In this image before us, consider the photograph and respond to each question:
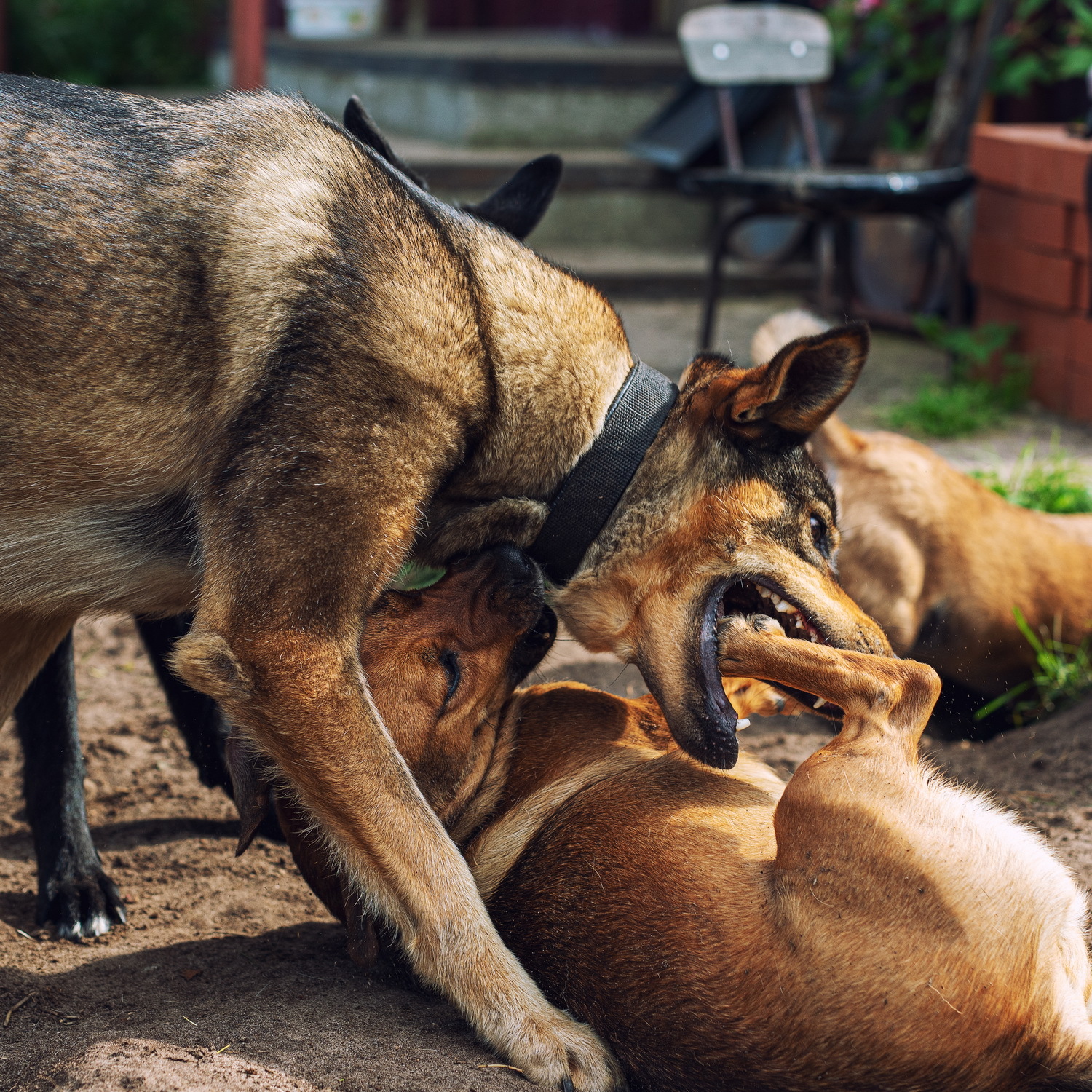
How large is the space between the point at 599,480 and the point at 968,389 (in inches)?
205

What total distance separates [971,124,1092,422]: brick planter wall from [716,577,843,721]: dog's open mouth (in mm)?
4791

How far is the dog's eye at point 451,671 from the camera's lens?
3.22m

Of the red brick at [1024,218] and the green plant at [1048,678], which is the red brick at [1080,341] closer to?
the red brick at [1024,218]

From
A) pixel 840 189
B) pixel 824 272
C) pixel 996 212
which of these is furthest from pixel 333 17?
pixel 840 189

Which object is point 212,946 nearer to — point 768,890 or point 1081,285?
point 768,890

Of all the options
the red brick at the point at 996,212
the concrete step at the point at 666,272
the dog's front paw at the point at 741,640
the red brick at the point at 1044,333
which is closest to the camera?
the dog's front paw at the point at 741,640

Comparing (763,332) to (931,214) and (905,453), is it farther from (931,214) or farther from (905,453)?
(931,214)

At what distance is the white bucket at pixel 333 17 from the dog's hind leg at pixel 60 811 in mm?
12741

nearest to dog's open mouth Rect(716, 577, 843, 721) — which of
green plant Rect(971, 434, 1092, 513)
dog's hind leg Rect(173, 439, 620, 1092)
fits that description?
dog's hind leg Rect(173, 439, 620, 1092)

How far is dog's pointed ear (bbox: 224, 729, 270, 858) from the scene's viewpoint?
2.99 m

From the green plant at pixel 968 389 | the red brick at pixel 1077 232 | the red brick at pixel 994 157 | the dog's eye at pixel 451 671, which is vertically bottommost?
the green plant at pixel 968 389

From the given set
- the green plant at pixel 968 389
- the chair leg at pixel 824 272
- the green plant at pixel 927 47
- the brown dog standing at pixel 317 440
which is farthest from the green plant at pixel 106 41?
the brown dog standing at pixel 317 440

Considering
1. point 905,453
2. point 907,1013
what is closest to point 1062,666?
point 905,453

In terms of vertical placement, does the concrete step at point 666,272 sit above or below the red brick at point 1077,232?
below
